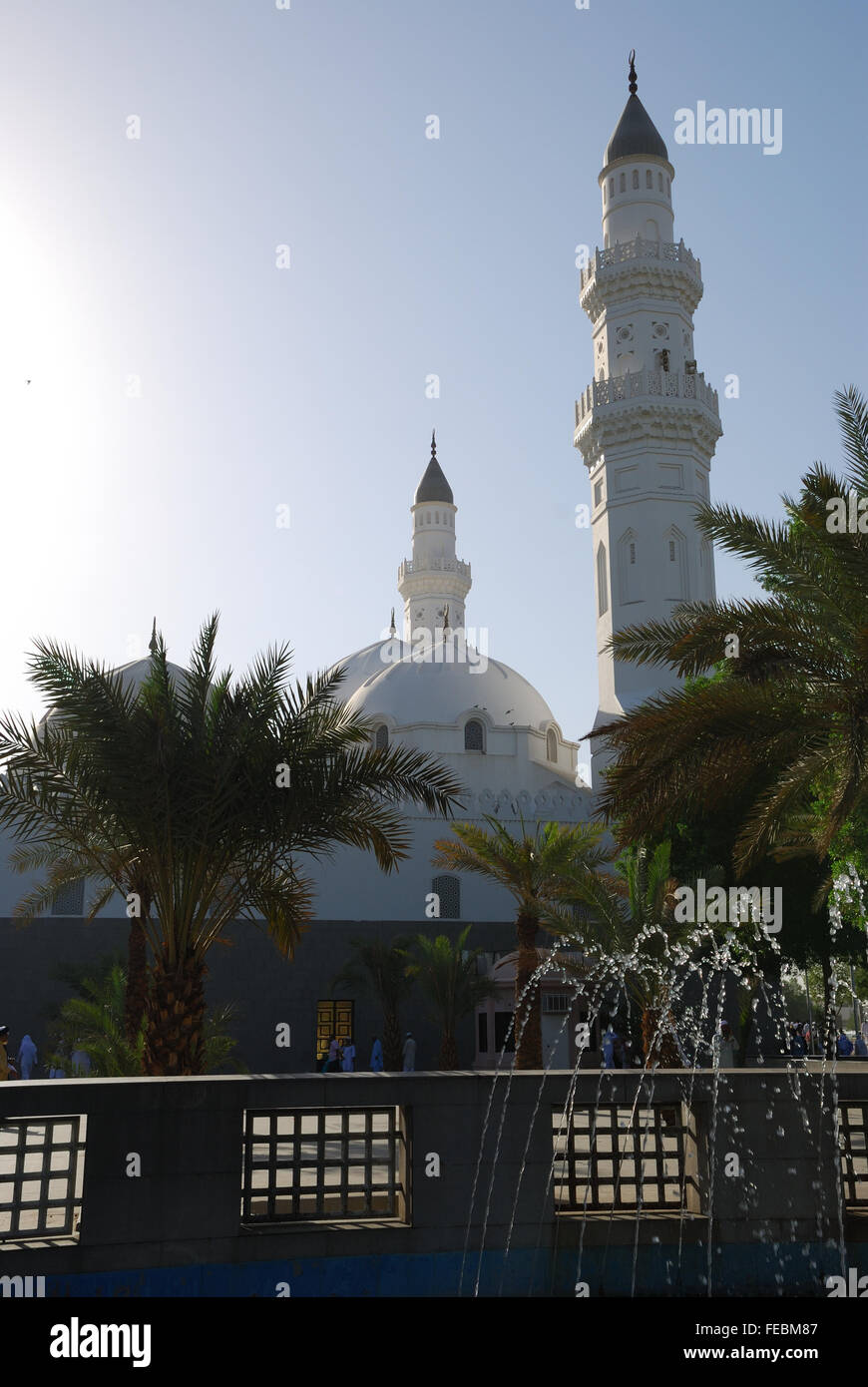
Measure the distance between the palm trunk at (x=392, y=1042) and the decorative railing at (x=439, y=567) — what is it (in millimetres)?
30538

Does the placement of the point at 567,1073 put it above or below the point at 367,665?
below

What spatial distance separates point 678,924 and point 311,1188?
1267 cm

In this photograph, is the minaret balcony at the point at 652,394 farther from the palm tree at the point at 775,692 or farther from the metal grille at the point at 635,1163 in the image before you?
the metal grille at the point at 635,1163

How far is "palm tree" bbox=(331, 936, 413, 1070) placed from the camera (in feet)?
82.9

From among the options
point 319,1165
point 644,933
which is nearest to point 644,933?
point 644,933

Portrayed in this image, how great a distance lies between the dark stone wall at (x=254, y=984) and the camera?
26.2 meters

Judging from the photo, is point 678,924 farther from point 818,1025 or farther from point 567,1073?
point 818,1025

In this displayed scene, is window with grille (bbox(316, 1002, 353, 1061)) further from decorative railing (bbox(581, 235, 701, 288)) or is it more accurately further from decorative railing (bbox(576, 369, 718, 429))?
decorative railing (bbox(581, 235, 701, 288))

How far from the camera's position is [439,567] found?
53281 millimetres

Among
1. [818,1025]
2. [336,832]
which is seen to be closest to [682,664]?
[336,832]

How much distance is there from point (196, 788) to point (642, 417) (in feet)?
91.0

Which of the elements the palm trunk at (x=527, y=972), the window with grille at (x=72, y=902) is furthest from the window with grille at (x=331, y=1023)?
the palm trunk at (x=527, y=972)

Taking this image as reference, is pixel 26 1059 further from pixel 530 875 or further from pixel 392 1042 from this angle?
pixel 530 875
